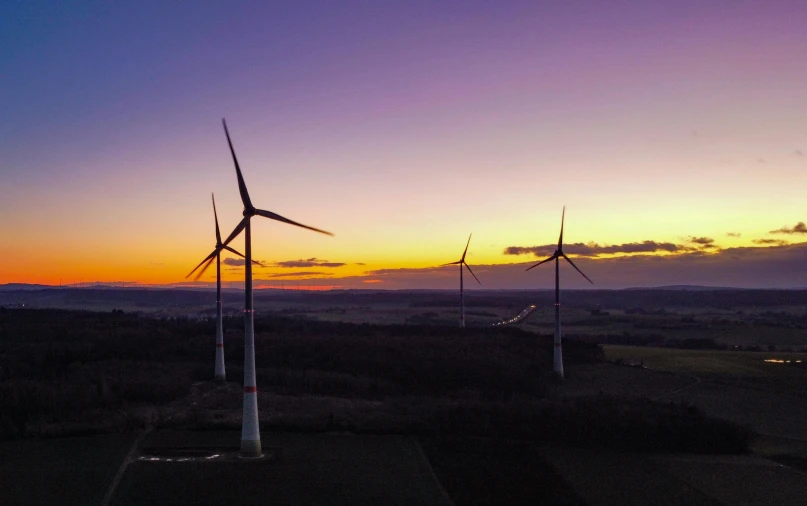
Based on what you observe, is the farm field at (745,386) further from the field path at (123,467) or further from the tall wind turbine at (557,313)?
the field path at (123,467)

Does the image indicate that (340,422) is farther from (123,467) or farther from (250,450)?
(123,467)

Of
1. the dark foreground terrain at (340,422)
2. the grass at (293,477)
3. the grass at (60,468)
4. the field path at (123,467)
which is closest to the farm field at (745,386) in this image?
the dark foreground terrain at (340,422)

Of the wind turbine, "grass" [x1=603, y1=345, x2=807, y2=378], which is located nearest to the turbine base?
the wind turbine

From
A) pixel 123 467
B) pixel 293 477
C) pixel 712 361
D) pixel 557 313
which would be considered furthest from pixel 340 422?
pixel 712 361

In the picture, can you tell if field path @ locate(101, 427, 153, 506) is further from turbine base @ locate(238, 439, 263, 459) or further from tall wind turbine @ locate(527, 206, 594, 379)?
tall wind turbine @ locate(527, 206, 594, 379)

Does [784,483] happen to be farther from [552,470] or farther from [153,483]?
[153,483]

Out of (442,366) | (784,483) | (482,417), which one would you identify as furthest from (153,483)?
(442,366)

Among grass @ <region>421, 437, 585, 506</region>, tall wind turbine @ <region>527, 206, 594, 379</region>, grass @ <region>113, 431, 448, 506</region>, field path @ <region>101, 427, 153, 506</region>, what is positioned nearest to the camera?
field path @ <region>101, 427, 153, 506</region>
